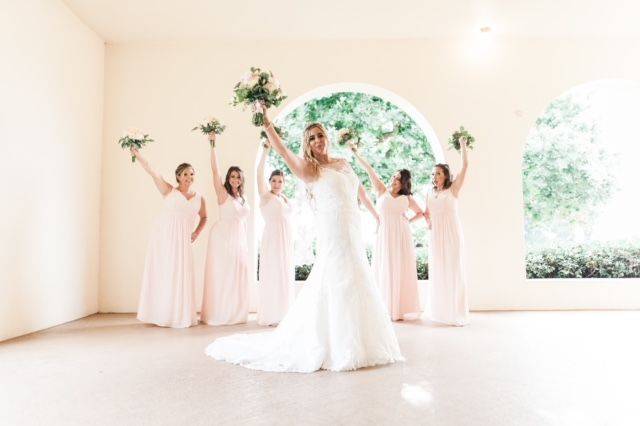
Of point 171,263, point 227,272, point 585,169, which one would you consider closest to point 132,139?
point 171,263

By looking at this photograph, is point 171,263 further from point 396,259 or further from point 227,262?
point 396,259

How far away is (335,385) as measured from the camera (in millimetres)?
3129

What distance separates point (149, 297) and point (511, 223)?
533 centimetres

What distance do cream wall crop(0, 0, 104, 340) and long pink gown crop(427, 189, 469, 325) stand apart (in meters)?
4.84

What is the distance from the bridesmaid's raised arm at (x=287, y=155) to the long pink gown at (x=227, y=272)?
7.47 feet

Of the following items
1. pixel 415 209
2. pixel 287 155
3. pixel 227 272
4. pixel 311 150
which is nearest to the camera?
pixel 287 155

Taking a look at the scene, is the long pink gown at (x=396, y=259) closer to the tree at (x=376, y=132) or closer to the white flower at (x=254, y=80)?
the white flower at (x=254, y=80)

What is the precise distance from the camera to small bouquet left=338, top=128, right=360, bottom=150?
17.3 feet

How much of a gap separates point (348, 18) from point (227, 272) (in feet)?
13.0

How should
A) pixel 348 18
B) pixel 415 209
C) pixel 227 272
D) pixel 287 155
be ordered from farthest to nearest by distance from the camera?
1. pixel 348 18
2. pixel 415 209
3. pixel 227 272
4. pixel 287 155

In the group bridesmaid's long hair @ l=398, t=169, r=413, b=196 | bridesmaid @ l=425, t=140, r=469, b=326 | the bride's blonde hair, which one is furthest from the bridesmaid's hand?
the bride's blonde hair

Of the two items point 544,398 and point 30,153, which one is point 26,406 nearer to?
point 544,398

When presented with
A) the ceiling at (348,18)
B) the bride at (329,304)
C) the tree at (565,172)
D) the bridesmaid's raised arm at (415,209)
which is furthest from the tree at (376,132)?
the bride at (329,304)

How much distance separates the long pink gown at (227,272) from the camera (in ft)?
19.0
